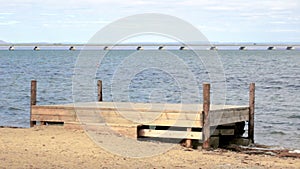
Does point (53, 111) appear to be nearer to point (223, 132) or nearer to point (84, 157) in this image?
point (84, 157)

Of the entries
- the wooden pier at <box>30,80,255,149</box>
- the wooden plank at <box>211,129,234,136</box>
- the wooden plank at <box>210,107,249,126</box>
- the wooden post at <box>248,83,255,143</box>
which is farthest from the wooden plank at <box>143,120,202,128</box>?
the wooden post at <box>248,83,255,143</box>

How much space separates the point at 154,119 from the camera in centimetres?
1689

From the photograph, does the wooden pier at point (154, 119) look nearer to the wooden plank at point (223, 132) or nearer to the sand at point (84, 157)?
the wooden plank at point (223, 132)

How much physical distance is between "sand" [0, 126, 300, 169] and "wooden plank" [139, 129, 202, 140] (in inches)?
16.5

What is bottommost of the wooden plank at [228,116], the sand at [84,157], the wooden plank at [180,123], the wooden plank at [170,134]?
the sand at [84,157]

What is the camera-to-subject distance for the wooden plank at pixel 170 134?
16594 mm

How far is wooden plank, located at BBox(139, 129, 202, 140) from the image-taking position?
16.6 meters

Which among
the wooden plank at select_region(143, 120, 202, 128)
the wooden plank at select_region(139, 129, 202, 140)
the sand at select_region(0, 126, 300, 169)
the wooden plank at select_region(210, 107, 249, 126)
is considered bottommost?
the sand at select_region(0, 126, 300, 169)

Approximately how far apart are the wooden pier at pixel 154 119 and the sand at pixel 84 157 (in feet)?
1.85

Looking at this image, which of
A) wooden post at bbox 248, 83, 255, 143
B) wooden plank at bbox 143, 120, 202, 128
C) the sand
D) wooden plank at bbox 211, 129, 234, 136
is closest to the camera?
the sand

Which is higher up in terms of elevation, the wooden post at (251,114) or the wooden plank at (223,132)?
the wooden post at (251,114)

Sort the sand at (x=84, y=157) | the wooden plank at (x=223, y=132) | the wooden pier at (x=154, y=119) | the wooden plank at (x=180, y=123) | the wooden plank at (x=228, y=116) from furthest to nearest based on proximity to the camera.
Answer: the wooden plank at (x=223, y=132)
the wooden plank at (x=228, y=116)
the wooden pier at (x=154, y=119)
the wooden plank at (x=180, y=123)
the sand at (x=84, y=157)

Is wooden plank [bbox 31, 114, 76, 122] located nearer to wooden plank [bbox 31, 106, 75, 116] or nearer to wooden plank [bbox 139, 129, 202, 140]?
wooden plank [bbox 31, 106, 75, 116]

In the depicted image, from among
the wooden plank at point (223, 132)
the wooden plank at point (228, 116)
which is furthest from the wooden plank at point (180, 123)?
the wooden plank at point (223, 132)
